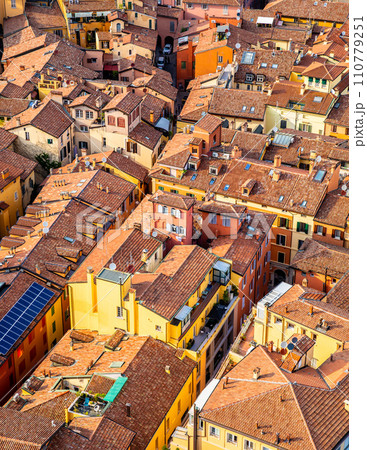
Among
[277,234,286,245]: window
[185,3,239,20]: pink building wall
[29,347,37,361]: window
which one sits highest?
[185,3,239,20]: pink building wall

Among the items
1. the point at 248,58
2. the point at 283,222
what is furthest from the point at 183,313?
the point at 248,58

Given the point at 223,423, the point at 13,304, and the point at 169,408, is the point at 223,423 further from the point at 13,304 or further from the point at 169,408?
the point at 13,304

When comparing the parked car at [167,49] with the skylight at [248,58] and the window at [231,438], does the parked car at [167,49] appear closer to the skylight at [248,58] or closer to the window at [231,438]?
the skylight at [248,58]

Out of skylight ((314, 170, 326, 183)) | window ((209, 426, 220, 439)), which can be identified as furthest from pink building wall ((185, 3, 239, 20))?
window ((209, 426, 220, 439))

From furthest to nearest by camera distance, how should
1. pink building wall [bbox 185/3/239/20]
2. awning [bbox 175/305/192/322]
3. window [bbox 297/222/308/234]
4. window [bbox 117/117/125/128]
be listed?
pink building wall [bbox 185/3/239/20] → window [bbox 117/117/125/128] → window [bbox 297/222/308/234] → awning [bbox 175/305/192/322]

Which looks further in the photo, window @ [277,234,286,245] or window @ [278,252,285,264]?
window @ [278,252,285,264]

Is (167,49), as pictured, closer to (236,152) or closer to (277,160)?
(236,152)

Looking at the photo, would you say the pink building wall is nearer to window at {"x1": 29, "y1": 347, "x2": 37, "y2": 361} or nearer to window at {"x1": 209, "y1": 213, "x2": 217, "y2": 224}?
window at {"x1": 209, "y1": 213, "x2": 217, "y2": 224}
